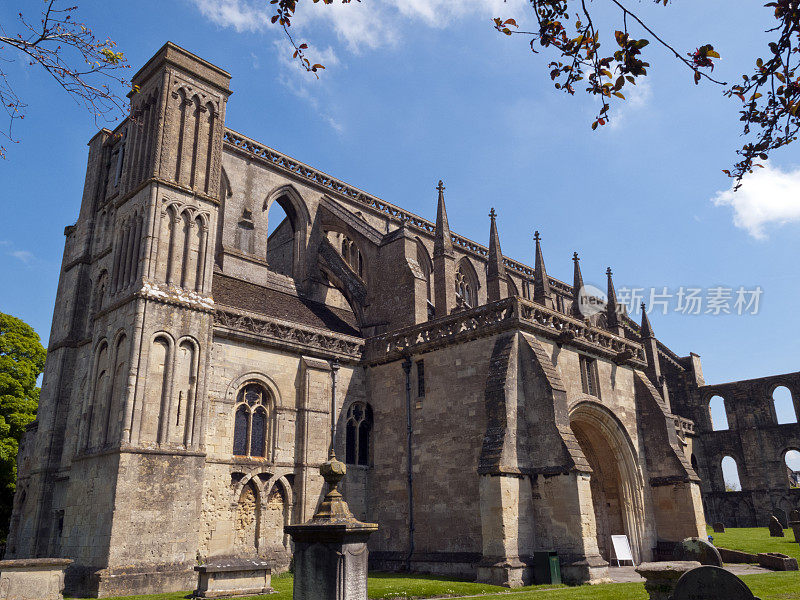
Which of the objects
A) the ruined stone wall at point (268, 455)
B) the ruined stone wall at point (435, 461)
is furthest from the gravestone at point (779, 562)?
the ruined stone wall at point (268, 455)

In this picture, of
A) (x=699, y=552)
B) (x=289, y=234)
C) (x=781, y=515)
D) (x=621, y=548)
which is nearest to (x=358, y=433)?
(x=621, y=548)

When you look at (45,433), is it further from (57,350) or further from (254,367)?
(254,367)

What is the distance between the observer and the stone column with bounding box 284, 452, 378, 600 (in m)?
7.66

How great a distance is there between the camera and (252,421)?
18234 millimetres

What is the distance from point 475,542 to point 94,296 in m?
14.1

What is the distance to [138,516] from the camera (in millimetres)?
14781

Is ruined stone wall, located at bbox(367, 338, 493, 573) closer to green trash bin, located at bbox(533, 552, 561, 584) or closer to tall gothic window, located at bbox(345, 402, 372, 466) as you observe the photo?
tall gothic window, located at bbox(345, 402, 372, 466)

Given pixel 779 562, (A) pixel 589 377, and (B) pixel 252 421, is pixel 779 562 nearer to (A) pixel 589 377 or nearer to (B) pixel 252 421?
(A) pixel 589 377

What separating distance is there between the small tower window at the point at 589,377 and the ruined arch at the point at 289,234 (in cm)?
1364

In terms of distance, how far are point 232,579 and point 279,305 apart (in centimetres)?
1108

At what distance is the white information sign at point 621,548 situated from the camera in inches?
725

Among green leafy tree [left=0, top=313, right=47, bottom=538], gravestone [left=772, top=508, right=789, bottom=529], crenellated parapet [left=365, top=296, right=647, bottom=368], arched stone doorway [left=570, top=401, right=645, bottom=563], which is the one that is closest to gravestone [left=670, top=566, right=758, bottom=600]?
crenellated parapet [left=365, top=296, right=647, bottom=368]

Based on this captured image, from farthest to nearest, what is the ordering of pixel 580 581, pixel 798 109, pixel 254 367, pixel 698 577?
pixel 254 367
pixel 580 581
pixel 698 577
pixel 798 109

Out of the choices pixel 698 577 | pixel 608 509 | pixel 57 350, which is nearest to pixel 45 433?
pixel 57 350
